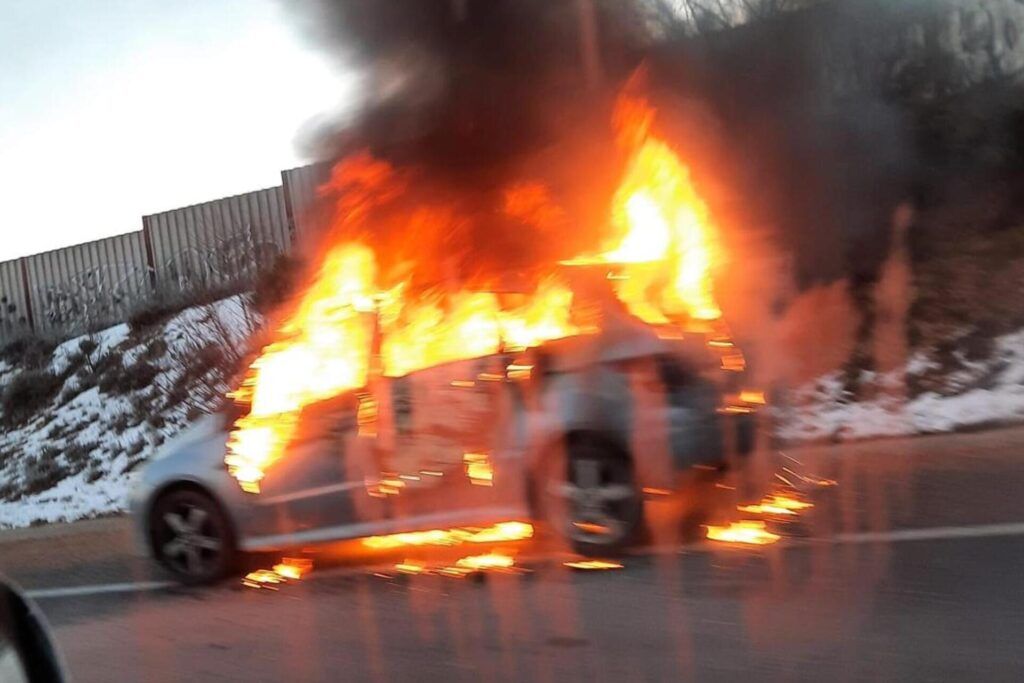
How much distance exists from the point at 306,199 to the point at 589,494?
8906 mm

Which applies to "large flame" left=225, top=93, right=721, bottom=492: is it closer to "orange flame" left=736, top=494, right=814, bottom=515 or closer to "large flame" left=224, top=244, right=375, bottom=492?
"large flame" left=224, top=244, right=375, bottom=492

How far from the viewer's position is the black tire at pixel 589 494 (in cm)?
641

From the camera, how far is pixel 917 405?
369 inches

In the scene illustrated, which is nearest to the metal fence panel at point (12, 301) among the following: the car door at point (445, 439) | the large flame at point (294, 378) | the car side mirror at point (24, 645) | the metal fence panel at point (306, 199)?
the metal fence panel at point (306, 199)

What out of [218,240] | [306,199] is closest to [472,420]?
[306,199]

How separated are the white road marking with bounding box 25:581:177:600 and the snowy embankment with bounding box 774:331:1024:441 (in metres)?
4.46

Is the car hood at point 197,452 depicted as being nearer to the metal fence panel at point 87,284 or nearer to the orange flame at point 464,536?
the orange flame at point 464,536

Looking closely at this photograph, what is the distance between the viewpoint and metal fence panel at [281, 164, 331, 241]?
12.6 meters

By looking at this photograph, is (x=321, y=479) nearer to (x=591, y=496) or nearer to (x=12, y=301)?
(x=591, y=496)

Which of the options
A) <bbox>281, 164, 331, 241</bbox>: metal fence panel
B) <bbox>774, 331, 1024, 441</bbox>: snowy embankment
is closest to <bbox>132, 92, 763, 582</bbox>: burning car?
<bbox>774, 331, 1024, 441</bbox>: snowy embankment

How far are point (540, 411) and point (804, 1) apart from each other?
7623 mm

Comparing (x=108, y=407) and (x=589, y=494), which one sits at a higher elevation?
(x=108, y=407)

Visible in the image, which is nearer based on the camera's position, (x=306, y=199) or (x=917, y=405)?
(x=917, y=405)

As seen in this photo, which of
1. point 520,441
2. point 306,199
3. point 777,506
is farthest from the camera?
point 306,199
